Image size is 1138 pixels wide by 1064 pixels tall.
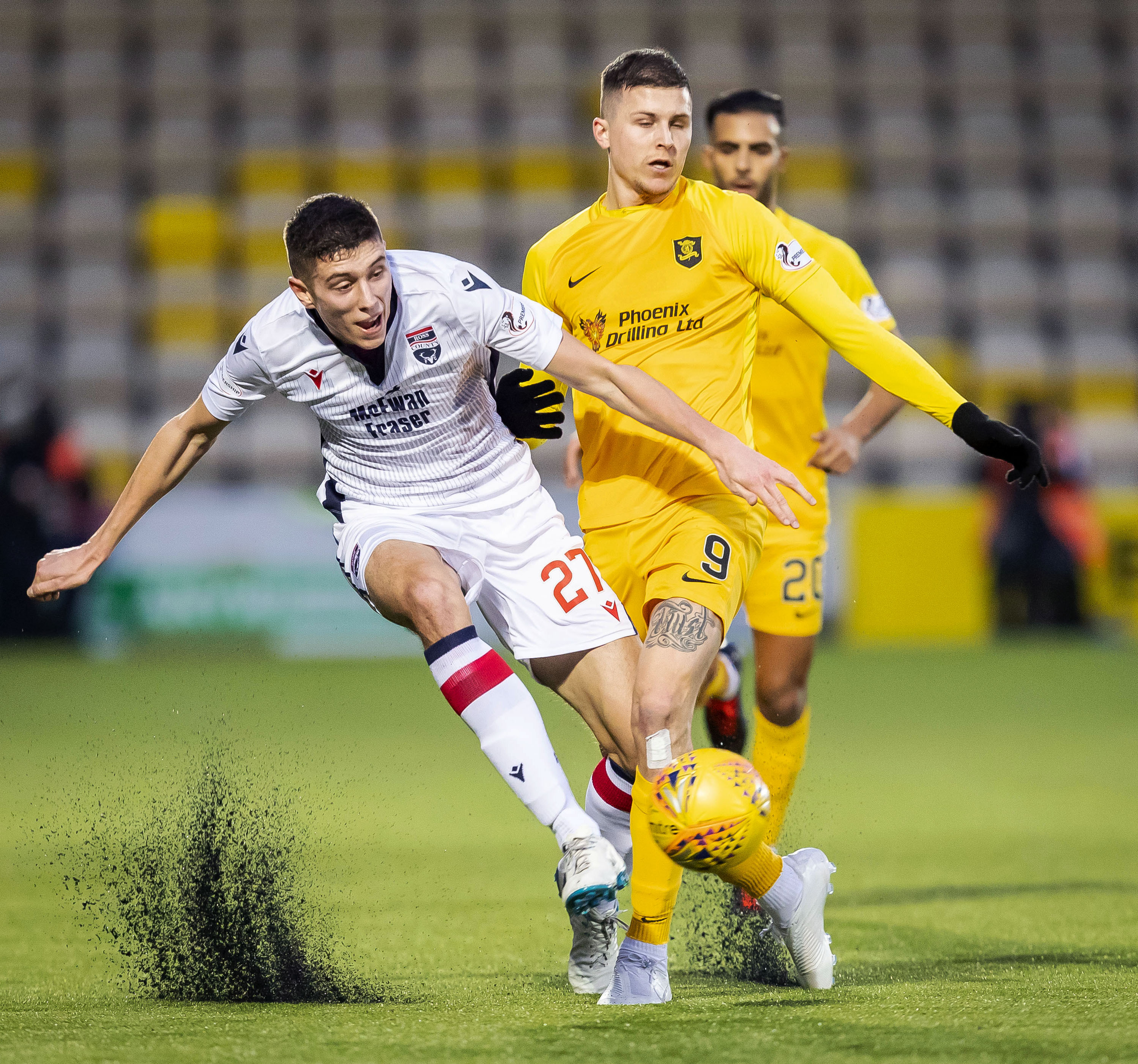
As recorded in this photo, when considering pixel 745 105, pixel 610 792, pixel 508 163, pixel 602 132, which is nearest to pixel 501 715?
pixel 610 792

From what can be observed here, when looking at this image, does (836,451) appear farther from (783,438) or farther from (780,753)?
(780,753)

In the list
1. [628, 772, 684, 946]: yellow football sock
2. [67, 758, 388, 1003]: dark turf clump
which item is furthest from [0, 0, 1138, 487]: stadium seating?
[628, 772, 684, 946]: yellow football sock

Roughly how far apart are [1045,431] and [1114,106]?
6.21m

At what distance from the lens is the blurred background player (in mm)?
5031

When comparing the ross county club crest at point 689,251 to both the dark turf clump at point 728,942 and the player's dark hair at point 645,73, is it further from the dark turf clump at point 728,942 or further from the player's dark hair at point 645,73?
the dark turf clump at point 728,942

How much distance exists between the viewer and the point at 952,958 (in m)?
4.18

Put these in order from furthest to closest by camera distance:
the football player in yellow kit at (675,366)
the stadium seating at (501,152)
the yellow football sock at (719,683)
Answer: the stadium seating at (501,152)
the yellow football sock at (719,683)
the football player in yellow kit at (675,366)

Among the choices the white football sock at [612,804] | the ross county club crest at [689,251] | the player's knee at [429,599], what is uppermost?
the ross county club crest at [689,251]

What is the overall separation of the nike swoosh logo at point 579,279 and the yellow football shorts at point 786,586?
1196 millimetres

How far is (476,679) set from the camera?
12.4 feet

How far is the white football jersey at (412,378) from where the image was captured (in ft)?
13.0

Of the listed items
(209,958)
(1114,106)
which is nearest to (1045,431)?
(1114,106)

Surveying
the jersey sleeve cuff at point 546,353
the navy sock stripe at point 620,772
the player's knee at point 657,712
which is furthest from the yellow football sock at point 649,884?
the jersey sleeve cuff at point 546,353

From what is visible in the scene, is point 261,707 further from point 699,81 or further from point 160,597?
point 699,81
